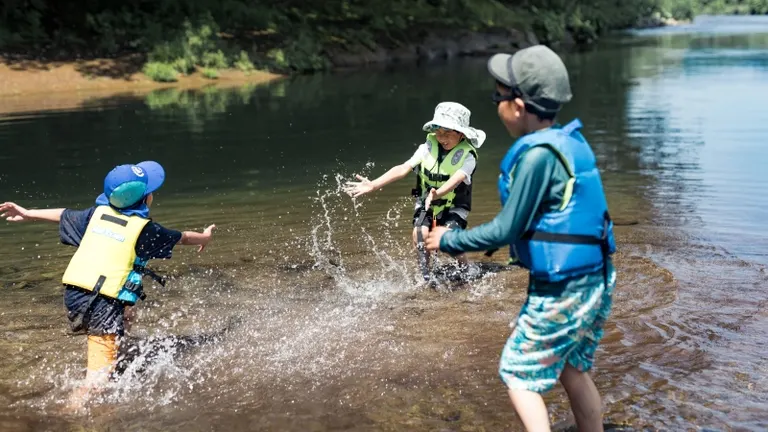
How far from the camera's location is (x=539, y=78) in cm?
379

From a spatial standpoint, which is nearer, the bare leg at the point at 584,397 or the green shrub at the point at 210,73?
the bare leg at the point at 584,397

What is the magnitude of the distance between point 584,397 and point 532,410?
1.29 feet

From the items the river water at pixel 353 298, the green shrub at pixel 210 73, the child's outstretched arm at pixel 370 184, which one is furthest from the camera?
the green shrub at pixel 210 73

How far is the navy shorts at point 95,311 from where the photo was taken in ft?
17.7

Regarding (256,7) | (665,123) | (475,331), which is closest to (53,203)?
(475,331)

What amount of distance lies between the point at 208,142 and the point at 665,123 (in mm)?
9812

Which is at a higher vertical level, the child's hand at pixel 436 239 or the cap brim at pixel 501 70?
the cap brim at pixel 501 70

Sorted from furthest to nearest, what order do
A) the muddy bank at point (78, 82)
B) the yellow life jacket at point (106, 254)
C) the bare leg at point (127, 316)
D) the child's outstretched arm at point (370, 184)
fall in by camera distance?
the muddy bank at point (78, 82) < the child's outstretched arm at point (370, 184) < the bare leg at point (127, 316) < the yellow life jacket at point (106, 254)

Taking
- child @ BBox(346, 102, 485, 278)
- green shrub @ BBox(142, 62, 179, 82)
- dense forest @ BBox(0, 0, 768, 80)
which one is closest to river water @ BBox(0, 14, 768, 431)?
child @ BBox(346, 102, 485, 278)

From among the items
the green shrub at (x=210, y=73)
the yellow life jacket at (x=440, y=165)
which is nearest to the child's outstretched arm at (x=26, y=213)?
the yellow life jacket at (x=440, y=165)

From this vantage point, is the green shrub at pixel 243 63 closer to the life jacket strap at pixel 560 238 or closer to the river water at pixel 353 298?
the river water at pixel 353 298

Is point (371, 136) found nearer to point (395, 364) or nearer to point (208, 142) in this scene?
point (208, 142)

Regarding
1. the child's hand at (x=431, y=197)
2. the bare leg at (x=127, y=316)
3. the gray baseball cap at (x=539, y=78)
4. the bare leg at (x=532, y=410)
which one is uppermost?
the gray baseball cap at (x=539, y=78)

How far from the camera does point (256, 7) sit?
128 feet
